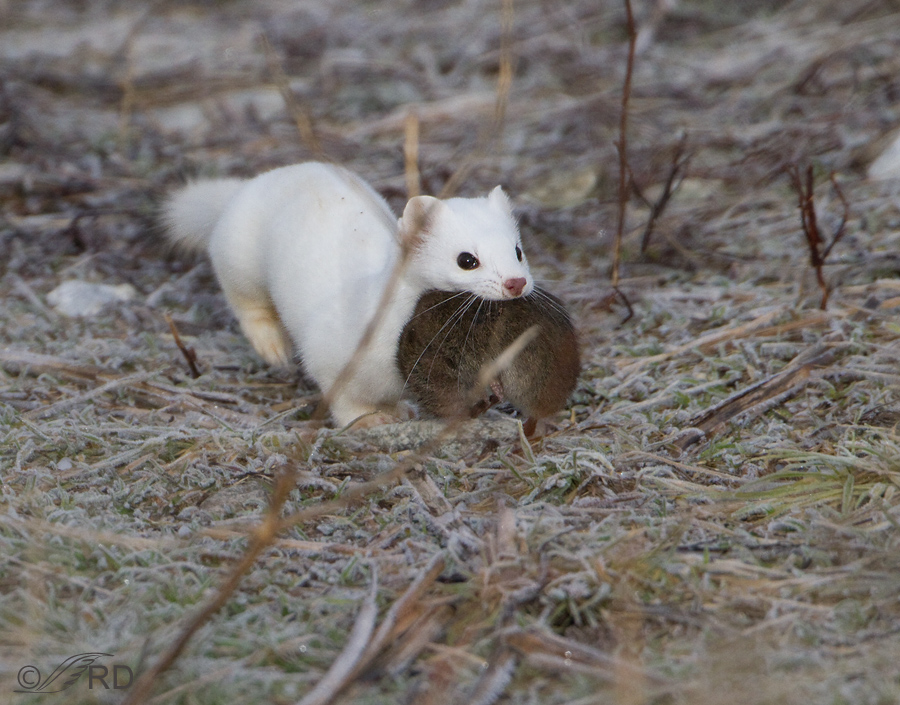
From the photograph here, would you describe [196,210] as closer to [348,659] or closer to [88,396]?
[88,396]

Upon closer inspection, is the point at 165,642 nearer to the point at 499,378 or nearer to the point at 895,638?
the point at 499,378

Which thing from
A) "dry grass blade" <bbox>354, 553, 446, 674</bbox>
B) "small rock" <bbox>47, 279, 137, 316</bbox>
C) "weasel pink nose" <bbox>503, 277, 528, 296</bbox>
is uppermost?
"weasel pink nose" <bbox>503, 277, 528, 296</bbox>

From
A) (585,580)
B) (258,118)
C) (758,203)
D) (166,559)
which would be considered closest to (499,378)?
(585,580)

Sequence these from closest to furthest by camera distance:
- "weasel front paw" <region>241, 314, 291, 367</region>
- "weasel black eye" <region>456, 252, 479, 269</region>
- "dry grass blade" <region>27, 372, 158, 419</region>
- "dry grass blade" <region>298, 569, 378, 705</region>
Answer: "dry grass blade" <region>298, 569, 378, 705</region>, "weasel black eye" <region>456, 252, 479, 269</region>, "dry grass blade" <region>27, 372, 158, 419</region>, "weasel front paw" <region>241, 314, 291, 367</region>

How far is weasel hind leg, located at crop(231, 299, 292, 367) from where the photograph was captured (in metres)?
3.73

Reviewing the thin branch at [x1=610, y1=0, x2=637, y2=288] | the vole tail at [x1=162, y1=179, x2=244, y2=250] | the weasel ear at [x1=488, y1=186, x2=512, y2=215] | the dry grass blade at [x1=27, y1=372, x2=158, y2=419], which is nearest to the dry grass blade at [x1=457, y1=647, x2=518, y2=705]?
the weasel ear at [x1=488, y1=186, x2=512, y2=215]

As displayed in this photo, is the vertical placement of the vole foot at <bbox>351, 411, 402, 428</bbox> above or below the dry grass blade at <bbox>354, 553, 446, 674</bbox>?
below

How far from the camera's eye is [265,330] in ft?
12.4

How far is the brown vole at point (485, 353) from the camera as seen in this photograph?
2781 millimetres

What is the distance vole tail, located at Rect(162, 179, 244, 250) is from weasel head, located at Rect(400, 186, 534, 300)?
4.74 ft

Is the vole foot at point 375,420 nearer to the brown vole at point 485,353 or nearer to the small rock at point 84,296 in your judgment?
the brown vole at point 485,353

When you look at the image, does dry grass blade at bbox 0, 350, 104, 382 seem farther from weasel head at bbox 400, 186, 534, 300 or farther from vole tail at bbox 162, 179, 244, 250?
weasel head at bbox 400, 186, 534, 300

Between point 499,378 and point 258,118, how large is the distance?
12.2 ft

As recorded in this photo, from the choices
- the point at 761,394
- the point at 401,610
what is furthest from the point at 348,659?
the point at 761,394
